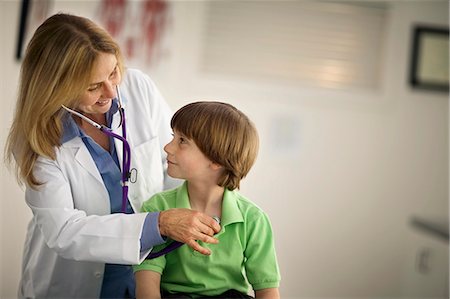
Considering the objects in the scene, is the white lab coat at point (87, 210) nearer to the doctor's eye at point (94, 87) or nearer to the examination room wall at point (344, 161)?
the doctor's eye at point (94, 87)

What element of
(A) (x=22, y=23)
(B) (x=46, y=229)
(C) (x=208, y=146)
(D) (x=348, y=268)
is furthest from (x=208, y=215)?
(D) (x=348, y=268)

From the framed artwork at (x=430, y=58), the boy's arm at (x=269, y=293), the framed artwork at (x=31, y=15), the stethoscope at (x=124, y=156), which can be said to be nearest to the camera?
the boy's arm at (x=269, y=293)

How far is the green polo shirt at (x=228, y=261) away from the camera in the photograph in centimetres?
142

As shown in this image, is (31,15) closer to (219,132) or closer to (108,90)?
(108,90)

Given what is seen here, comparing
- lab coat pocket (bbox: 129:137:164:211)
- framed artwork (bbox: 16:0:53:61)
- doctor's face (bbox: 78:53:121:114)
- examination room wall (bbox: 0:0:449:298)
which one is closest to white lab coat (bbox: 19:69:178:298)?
lab coat pocket (bbox: 129:137:164:211)

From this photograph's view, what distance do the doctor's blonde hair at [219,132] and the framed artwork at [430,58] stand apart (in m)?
2.29

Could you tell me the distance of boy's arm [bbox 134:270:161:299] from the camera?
1.39m

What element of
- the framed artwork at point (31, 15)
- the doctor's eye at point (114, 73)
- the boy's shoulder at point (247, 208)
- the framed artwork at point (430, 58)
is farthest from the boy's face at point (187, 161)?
the framed artwork at point (430, 58)

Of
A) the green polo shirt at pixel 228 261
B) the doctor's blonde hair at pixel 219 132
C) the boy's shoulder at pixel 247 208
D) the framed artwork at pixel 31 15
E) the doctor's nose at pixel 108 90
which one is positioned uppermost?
the framed artwork at pixel 31 15

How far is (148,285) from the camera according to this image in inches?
55.2

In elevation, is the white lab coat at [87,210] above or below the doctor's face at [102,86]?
below

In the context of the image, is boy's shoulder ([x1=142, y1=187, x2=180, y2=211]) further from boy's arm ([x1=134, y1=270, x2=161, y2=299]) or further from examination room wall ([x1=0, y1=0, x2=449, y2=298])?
examination room wall ([x1=0, y1=0, x2=449, y2=298])

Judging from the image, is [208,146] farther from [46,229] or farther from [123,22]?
[123,22]

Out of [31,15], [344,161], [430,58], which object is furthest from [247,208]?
[430,58]
